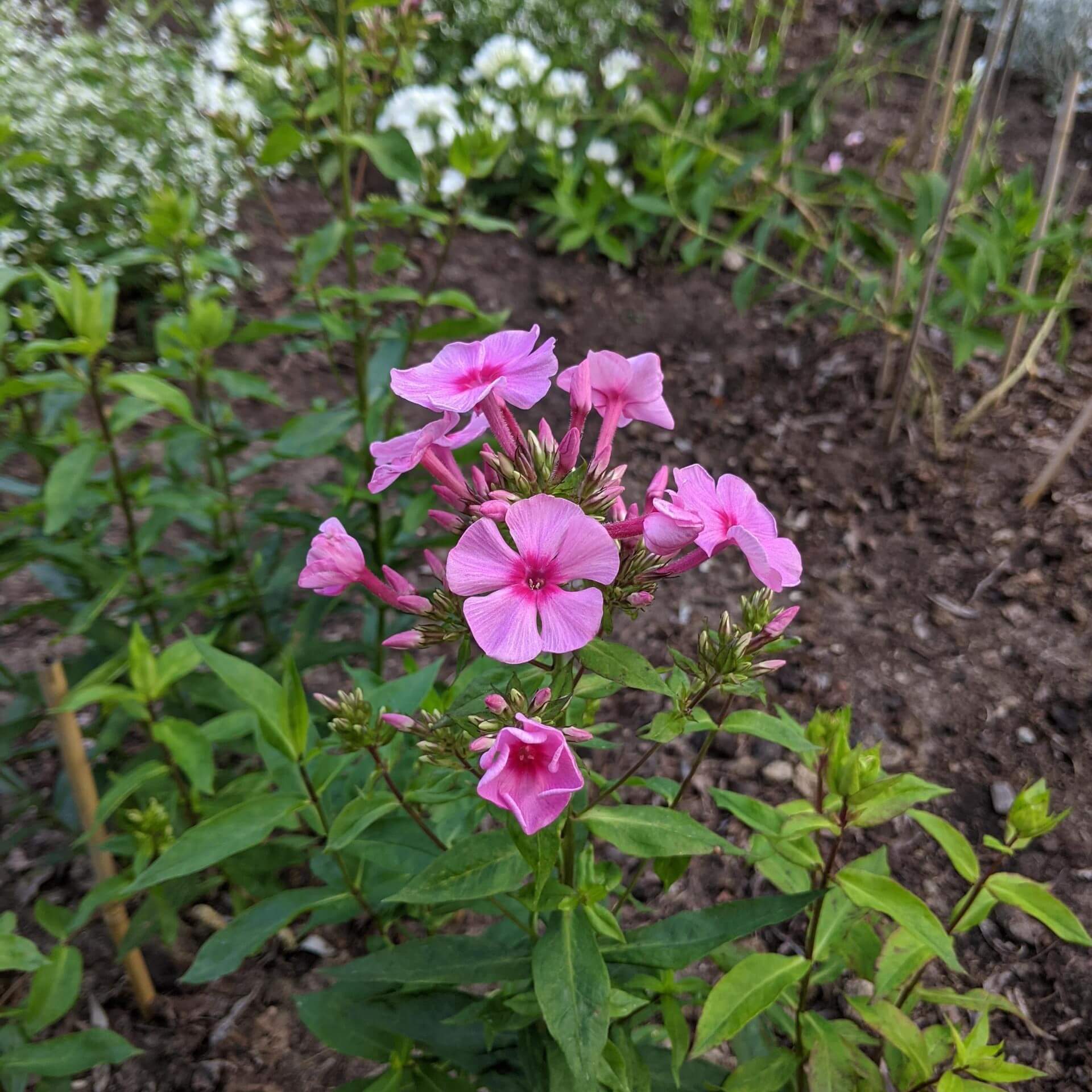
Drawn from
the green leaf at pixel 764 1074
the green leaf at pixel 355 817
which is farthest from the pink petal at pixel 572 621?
the green leaf at pixel 764 1074

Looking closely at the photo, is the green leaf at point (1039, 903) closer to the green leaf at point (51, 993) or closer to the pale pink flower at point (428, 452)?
the pale pink flower at point (428, 452)

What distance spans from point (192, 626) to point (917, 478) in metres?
2.40

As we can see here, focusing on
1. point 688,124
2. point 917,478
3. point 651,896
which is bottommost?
point 651,896

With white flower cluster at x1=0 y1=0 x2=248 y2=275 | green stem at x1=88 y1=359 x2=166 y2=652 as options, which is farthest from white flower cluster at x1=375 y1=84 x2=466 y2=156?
green stem at x1=88 y1=359 x2=166 y2=652

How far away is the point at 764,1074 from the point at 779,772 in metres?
1.01

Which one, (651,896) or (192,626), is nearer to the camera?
(651,896)

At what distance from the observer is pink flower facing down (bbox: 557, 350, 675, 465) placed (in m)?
1.13

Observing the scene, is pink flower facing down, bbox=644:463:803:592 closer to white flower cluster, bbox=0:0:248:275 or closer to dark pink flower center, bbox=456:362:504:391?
dark pink flower center, bbox=456:362:504:391

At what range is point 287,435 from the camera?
2.11 metres

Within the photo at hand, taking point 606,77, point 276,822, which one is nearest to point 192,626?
point 276,822

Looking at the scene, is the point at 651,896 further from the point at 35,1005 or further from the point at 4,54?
the point at 4,54

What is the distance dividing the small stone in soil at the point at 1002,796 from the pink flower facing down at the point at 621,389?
1.51 meters

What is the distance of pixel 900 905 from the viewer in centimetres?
127

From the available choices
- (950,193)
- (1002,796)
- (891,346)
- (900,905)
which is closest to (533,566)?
(900,905)
